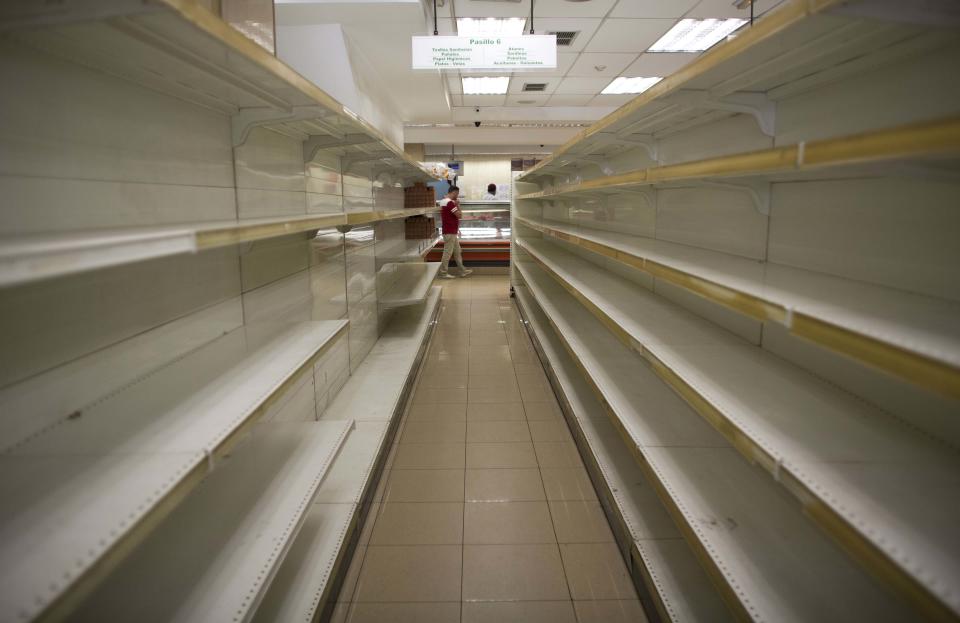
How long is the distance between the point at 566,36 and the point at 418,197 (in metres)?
2.90

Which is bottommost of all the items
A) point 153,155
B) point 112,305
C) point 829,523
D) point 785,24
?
point 829,523

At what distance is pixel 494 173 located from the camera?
12.4 meters

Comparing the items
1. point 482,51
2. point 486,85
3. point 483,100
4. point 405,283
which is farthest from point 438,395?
point 483,100

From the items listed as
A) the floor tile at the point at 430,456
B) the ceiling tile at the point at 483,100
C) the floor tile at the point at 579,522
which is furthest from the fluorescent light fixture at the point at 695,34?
the floor tile at the point at 579,522

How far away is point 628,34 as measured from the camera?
568 cm

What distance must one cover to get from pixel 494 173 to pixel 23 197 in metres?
11.6

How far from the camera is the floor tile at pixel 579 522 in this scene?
2.40 metres

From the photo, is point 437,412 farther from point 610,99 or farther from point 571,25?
point 610,99

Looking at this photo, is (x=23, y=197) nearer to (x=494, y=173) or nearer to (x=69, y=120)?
(x=69, y=120)

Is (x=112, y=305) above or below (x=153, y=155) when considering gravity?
below

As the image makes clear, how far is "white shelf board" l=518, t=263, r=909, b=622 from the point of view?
1.29 m

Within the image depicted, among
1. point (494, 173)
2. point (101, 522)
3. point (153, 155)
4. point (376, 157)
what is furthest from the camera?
point (494, 173)

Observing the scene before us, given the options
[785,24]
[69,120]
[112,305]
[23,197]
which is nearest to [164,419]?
[112,305]

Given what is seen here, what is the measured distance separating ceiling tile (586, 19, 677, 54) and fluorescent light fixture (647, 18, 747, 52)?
0.12 m
